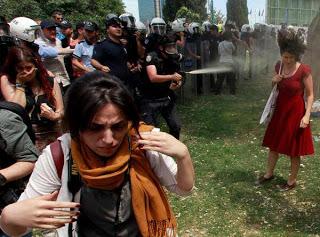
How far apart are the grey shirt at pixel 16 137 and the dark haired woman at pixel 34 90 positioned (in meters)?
0.69

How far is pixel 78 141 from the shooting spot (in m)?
1.68

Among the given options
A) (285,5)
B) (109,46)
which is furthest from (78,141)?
(285,5)

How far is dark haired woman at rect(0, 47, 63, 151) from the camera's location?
289 cm

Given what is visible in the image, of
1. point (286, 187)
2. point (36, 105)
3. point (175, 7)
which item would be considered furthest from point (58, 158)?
point (175, 7)

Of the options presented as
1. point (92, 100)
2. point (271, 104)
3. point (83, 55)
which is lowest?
point (271, 104)

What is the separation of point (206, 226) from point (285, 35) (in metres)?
2.26

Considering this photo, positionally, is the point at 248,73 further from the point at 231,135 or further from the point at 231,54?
the point at 231,135

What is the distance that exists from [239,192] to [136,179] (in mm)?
3536

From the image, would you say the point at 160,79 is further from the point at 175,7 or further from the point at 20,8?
the point at 175,7

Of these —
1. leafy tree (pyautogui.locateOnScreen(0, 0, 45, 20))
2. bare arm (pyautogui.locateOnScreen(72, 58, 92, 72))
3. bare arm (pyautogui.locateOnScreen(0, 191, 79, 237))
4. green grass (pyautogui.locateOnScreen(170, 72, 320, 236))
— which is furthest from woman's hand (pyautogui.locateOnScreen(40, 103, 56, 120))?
leafy tree (pyautogui.locateOnScreen(0, 0, 45, 20))

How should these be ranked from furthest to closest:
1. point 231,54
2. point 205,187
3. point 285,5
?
point 285,5
point 231,54
point 205,187

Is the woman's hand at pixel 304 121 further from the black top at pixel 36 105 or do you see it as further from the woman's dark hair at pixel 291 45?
the black top at pixel 36 105

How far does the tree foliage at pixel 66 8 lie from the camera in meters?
20.9

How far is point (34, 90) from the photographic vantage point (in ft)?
10.6
